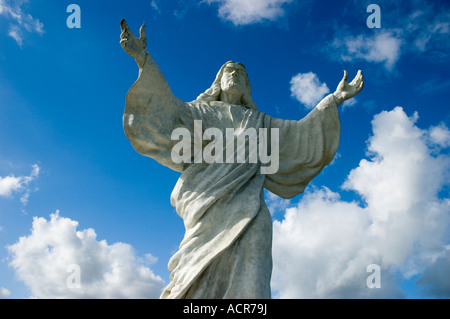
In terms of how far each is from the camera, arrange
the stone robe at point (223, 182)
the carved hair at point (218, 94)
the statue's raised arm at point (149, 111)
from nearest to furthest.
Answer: the stone robe at point (223, 182) → the statue's raised arm at point (149, 111) → the carved hair at point (218, 94)

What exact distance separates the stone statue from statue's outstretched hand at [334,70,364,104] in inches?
0.7

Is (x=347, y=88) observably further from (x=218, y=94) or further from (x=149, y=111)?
(x=149, y=111)

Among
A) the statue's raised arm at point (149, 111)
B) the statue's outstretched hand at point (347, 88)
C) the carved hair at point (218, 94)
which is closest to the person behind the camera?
the statue's raised arm at point (149, 111)

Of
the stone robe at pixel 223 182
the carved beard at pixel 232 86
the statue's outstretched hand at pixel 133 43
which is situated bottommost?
the stone robe at pixel 223 182

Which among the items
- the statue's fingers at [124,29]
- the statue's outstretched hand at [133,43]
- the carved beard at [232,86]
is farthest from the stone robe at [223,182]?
the statue's fingers at [124,29]

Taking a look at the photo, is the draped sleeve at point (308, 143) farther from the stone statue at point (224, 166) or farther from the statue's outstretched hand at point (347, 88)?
the statue's outstretched hand at point (347, 88)

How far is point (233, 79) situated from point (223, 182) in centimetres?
210

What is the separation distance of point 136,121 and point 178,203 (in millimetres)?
1407

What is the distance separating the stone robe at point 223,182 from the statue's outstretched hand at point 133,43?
0.14m

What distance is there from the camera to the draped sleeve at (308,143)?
731 centimetres

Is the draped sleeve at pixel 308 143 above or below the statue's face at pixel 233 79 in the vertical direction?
below

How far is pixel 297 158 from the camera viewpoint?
7.35m

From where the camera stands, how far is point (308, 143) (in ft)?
24.3
